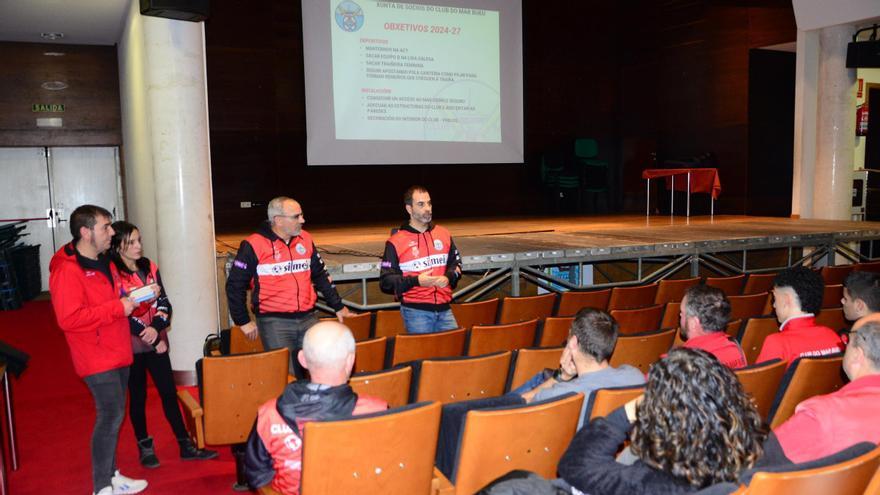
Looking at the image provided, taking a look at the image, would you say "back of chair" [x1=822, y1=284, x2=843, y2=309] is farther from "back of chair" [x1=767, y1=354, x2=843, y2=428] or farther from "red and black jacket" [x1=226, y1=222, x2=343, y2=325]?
"red and black jacket" [x1=226, y1=222, x2=343, y2=325]

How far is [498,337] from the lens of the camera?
396cm

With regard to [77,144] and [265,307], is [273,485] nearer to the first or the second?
[265,307]

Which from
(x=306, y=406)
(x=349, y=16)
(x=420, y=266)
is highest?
(x=349, y=16)

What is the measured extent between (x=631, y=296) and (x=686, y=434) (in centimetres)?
417

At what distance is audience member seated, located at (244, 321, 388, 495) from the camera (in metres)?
2.04

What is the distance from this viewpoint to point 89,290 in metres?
3.16

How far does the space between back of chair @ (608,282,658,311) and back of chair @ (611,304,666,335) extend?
669 millimetres

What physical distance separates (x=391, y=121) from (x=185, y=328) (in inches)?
207

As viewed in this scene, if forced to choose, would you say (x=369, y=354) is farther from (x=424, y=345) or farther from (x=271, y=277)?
(x=271, y=277)

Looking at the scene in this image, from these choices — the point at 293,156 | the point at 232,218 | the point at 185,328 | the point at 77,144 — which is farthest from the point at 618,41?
the point at 185,328

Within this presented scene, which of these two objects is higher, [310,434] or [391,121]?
[391,121]

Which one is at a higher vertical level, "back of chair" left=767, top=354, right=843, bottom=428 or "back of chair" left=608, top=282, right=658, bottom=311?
"back of chair" left=767, top=354, right=843, bottom=428

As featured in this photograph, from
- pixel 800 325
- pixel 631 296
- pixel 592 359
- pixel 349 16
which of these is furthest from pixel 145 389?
pixel 349 16

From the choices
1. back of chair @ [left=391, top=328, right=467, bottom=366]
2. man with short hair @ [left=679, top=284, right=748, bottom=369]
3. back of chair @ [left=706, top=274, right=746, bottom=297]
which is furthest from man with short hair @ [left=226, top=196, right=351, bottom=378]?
back of chair @ [left=706, top=274, right=746, bottom=297]
